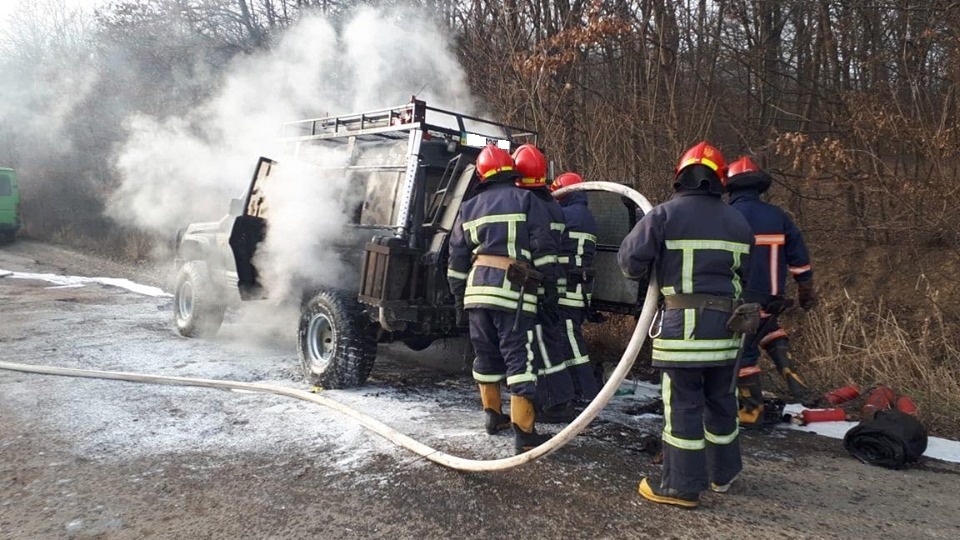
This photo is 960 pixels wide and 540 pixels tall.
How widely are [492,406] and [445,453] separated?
525mm

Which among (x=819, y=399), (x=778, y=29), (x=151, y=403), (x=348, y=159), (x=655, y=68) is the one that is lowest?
(x=151, y=403)

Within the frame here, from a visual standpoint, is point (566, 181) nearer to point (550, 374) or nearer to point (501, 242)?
point (501, 242)

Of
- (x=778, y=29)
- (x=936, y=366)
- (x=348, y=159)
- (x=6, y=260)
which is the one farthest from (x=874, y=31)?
(x=6, y=260)

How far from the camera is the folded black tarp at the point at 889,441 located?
375 centimetres

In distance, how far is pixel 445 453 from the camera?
3785mm

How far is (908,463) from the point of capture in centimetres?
381

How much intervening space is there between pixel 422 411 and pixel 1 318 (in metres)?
6.66

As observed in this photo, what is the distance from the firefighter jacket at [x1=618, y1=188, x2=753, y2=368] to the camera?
318 cm

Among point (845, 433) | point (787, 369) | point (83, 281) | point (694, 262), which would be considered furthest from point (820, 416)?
point (83, 281)

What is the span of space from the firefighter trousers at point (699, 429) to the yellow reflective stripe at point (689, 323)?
0.55ft

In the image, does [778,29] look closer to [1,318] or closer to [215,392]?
[215,392]

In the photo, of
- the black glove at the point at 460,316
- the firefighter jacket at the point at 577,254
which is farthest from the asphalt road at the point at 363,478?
the firefighter jacket at the point at 577,254

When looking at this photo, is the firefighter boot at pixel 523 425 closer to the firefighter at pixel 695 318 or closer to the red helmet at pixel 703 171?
the firefighter at pixel 695 318

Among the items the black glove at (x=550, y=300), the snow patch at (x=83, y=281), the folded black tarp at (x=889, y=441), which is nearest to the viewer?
the folded black tarp at (x=889, y=441)
